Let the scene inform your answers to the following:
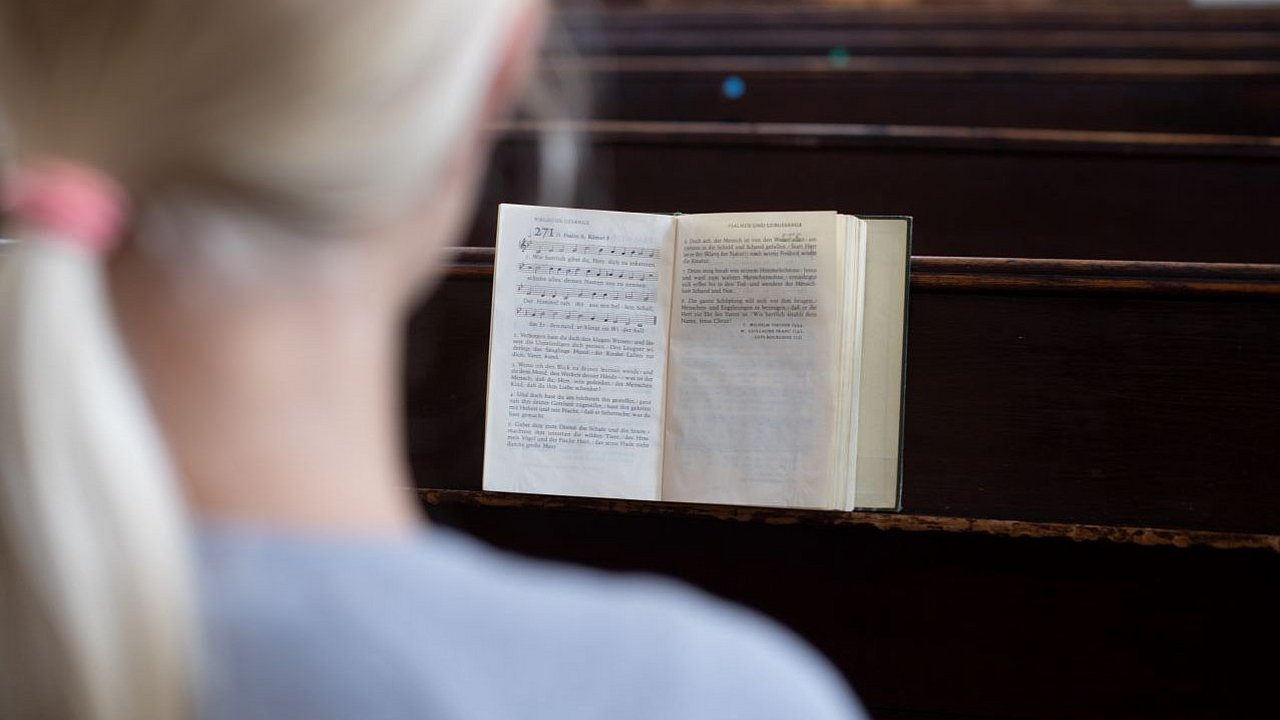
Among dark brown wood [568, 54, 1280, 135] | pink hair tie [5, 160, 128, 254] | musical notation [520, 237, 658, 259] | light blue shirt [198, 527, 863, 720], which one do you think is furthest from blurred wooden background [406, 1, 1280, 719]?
pink hair tie [5, 160, 128, 254]

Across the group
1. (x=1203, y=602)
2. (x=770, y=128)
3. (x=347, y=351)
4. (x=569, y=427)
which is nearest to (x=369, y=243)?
(x=347, y=351)

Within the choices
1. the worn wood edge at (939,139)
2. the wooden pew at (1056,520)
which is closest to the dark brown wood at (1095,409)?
the wooden pew at (1056,520)

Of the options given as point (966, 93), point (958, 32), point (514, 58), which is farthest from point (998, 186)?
point (514, 58)

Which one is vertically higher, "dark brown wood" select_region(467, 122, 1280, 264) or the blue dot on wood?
the blue dot on wood

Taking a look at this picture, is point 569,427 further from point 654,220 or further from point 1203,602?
point 1203,602

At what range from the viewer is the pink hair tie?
45 cm

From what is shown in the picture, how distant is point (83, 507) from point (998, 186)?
1524 mm

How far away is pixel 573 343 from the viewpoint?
5.38ft

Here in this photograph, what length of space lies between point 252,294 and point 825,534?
1216mm

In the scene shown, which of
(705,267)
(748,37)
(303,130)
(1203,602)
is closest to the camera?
(303,130)

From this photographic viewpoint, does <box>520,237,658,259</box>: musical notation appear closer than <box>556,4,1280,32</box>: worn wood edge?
Yes

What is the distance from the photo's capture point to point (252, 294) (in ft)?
1.56

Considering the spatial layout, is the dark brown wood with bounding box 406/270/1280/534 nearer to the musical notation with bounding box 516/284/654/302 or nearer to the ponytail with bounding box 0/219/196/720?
the musical notation with bounding box 516/284/654/302

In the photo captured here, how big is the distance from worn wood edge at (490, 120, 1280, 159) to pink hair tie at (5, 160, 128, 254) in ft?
3.87
